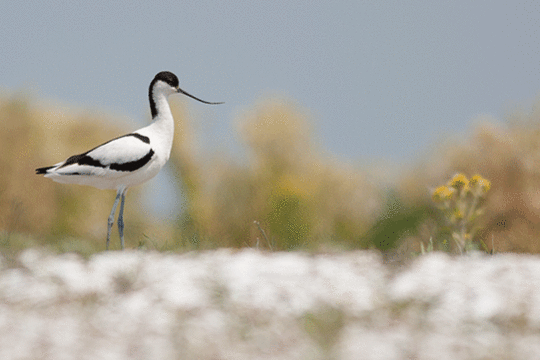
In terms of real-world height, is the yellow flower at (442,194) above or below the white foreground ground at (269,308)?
above

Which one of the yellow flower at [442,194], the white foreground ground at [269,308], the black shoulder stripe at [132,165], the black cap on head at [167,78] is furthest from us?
the black cap on head at [167,78]

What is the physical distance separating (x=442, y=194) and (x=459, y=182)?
289mm

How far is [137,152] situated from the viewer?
6.11 m

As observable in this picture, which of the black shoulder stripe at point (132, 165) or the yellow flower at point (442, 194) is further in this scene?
the black shoulder stripe at point (132, 165)

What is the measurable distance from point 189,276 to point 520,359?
6.90 ft

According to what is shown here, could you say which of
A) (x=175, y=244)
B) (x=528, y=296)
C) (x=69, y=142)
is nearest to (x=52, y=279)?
(x=175, y=244)

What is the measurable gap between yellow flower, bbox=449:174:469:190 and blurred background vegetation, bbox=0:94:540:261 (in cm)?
45

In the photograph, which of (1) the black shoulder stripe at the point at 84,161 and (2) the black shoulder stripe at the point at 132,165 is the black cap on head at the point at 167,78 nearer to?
(2) the black shoulder stripe at the point at 132,165

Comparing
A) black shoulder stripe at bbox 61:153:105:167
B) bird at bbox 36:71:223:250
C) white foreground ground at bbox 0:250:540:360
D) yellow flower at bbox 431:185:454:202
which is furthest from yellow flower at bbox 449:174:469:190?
black shoulder stripe at bbox 61:153:105:167

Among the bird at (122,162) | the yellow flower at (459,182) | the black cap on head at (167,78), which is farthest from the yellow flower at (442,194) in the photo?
the black cap on head at (167,78)

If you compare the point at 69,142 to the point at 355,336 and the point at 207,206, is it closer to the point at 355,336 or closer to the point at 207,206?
the point at 207,206

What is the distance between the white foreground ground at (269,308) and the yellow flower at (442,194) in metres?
0.88

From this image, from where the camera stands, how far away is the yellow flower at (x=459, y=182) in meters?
5.27

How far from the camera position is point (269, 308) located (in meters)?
3.28
